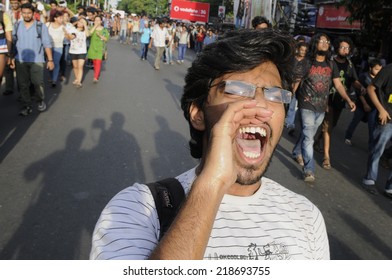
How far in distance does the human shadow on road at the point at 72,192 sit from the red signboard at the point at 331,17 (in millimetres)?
13581

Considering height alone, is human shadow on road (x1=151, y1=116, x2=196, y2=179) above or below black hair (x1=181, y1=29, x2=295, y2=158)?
below

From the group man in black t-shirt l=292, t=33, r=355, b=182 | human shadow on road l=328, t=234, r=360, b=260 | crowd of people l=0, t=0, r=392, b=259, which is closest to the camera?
crowd of people l=0, t=0, r=392, b=259

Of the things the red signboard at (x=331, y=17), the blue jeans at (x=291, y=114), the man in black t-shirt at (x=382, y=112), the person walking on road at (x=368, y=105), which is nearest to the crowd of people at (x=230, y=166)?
the man in black t-shirt at (x=382, y=112)

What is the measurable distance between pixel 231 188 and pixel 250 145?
200 millimetres

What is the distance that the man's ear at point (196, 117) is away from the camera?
178 centimetres

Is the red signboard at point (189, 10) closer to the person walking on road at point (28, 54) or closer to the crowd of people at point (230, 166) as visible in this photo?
the person walking on road at point (28, 54)

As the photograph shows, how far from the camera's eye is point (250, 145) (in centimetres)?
167

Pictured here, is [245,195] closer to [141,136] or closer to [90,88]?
[141,136]

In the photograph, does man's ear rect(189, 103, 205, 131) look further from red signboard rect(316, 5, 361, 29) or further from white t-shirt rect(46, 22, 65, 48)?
red signboard rect(316, 5, 361, 29)

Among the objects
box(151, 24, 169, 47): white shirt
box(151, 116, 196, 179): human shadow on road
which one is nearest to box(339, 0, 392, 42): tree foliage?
box(151, 116, 196, 179): human shadow on road

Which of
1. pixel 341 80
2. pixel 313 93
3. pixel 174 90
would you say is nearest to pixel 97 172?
pixel 313 93

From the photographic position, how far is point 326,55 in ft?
17.5

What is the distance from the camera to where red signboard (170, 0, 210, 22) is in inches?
1880

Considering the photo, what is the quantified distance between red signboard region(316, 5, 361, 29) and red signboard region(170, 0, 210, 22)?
3165 cm
